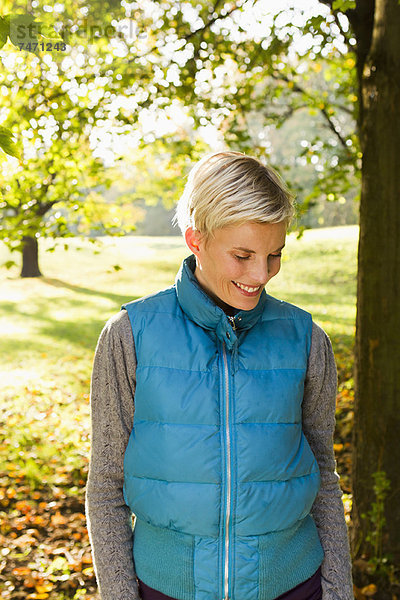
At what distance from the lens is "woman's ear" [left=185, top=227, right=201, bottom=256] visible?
1.97 metres

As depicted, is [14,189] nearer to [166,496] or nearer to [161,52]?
[161,52]

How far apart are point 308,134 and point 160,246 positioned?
17544mm

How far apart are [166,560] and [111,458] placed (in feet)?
1.17

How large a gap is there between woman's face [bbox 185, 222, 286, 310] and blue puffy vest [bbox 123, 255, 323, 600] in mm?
67

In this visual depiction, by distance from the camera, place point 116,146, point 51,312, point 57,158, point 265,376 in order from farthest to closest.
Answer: point 51,312 < point 116,146 < point 57,158 < point 265,376

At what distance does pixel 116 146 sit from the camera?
6.21m

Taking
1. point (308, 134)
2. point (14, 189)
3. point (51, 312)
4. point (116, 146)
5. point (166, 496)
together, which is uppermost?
point (308, 134)

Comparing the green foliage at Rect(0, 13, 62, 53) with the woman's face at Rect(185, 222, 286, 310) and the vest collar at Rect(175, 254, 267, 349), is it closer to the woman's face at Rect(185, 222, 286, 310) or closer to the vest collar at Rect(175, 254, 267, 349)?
the woman's face at Rect(185, 222, 286, 310)

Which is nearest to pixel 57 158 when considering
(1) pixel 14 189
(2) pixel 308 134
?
(1) pixel 14 189

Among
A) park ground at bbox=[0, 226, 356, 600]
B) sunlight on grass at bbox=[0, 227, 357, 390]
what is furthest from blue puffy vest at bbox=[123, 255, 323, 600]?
sunlight on grass at bbox=[0, 227, 357, 390]

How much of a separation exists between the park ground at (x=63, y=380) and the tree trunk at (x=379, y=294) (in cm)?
133

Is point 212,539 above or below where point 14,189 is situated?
below

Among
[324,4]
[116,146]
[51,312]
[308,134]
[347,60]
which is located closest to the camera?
[324,4]

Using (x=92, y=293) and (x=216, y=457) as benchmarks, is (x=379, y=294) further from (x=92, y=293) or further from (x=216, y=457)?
(x=92, y=293)
